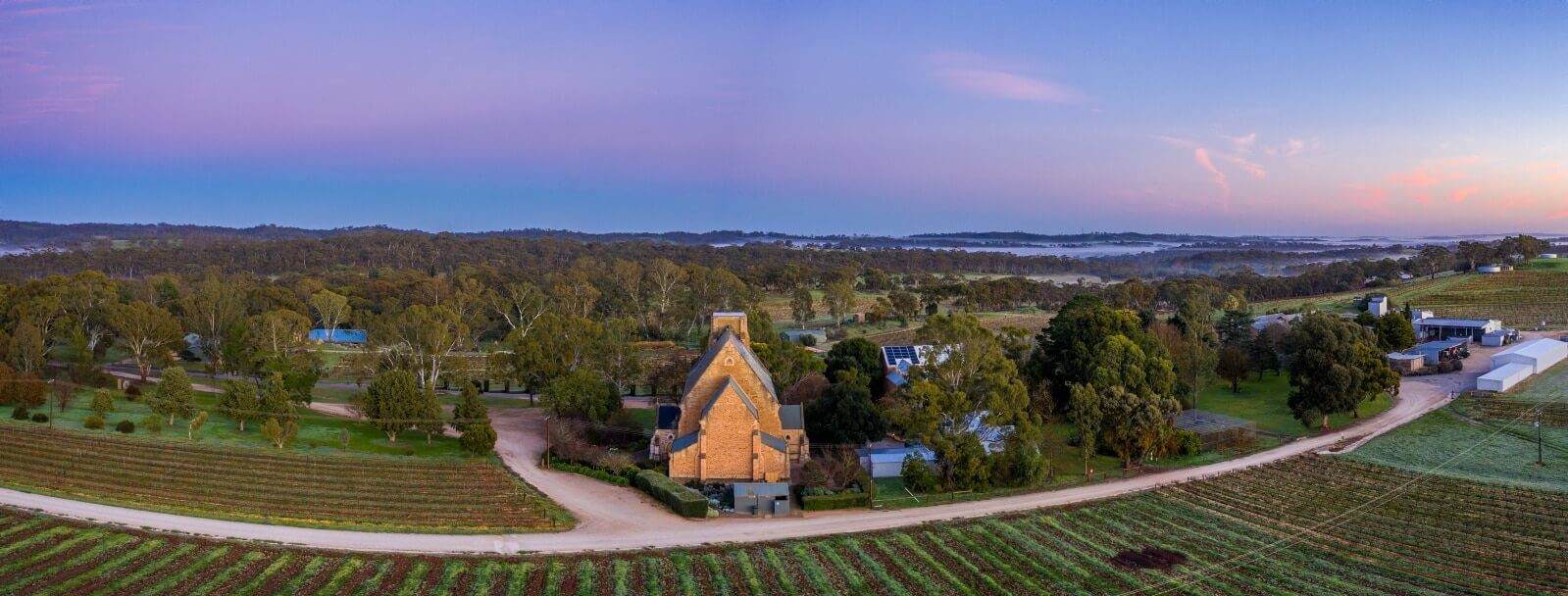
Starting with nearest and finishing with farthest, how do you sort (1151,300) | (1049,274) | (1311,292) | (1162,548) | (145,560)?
(145,560)
(1162,548)
(1151,300)
(1311,292)
(1049,274)

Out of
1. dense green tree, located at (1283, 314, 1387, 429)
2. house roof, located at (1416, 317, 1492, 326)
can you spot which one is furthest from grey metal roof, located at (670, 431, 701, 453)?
house roof, located at (1416, 317, 1492, 326)

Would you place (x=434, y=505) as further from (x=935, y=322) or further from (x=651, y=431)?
(x=935, y=322)

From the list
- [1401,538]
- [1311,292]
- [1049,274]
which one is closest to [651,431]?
[1401,538]

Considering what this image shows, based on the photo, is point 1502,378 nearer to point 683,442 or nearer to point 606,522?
point 683,442

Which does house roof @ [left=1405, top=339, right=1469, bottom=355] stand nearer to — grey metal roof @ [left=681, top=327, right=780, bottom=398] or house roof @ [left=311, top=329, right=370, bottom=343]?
grey metal roof @ [left=681, top=327, right=780, bottom=398]

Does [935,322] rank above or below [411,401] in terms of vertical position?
above

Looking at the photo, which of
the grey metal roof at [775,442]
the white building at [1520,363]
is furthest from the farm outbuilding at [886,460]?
the white building at [1520,363]
